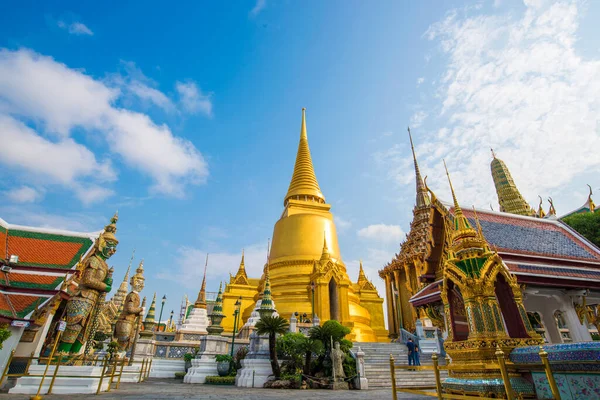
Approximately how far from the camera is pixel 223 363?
40.7 ft

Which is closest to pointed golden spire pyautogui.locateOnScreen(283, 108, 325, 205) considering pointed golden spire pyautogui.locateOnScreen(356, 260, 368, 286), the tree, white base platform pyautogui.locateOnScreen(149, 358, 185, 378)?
pointed golden spire pyautogui.locateOnScreen(356, 260, 368, 286)

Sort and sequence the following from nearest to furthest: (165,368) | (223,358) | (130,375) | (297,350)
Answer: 1. (297,350)
2. (130,375)
3. (223,358)
4. (165,368)

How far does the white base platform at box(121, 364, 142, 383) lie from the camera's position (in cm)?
1090

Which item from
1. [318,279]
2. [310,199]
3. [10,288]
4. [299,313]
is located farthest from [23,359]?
[310,199]

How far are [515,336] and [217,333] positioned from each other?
11470 millimetres

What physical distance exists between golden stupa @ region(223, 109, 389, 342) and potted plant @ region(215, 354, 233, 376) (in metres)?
6.43

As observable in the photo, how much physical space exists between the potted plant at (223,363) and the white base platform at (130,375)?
2.75 metres

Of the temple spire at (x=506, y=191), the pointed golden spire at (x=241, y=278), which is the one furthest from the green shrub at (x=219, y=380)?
the temple spire at (x=506, y=191)

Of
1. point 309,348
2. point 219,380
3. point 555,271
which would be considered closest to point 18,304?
point 219,380

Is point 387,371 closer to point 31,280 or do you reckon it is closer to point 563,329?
point 31,280

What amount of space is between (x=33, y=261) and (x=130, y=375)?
487cm

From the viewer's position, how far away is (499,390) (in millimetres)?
3834

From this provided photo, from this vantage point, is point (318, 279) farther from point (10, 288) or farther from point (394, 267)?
point (10, 288)

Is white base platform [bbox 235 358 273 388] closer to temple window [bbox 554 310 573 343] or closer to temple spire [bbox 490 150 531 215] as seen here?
temple window [bbox 554 310 573 343]
